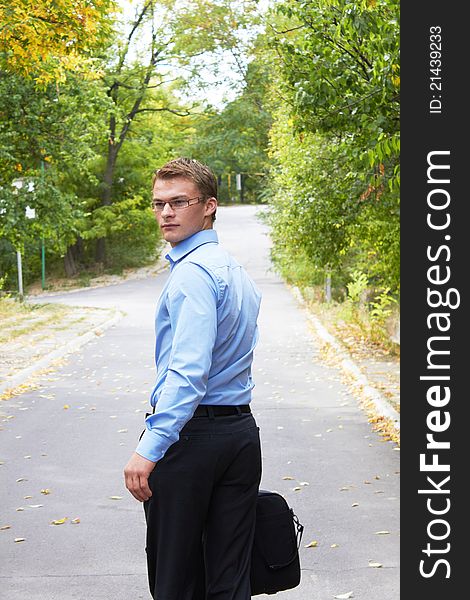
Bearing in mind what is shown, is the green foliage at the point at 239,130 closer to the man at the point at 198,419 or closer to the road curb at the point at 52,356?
the road curb at the point at 52,356

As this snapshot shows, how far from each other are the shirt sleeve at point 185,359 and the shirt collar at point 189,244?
19cm

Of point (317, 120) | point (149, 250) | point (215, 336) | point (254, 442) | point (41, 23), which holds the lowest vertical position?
point (149, 250)

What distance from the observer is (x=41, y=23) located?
11844mm

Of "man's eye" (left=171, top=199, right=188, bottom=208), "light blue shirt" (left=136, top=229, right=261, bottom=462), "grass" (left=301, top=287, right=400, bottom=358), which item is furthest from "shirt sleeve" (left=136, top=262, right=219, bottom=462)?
"grass" (left=301, top=287, right=400, bottom=358)

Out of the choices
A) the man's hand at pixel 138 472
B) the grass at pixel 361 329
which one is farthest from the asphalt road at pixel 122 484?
the man's hand at pixel 138 472

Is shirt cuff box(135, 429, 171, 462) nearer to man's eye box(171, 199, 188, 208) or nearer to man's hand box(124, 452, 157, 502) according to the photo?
man's hand box(124, 452, 157, 502)

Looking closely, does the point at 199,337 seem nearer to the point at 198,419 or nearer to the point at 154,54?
the point at 198,419

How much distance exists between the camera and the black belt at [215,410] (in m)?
3.71

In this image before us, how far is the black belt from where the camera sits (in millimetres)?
3707

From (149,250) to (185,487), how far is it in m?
43.8

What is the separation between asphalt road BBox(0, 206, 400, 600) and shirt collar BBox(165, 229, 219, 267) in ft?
7.70

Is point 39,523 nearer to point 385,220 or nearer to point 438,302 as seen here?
point 438,302

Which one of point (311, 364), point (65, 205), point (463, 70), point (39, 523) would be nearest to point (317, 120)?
point (463, 70)

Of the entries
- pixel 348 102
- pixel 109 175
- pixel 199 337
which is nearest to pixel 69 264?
pixel 109 175
